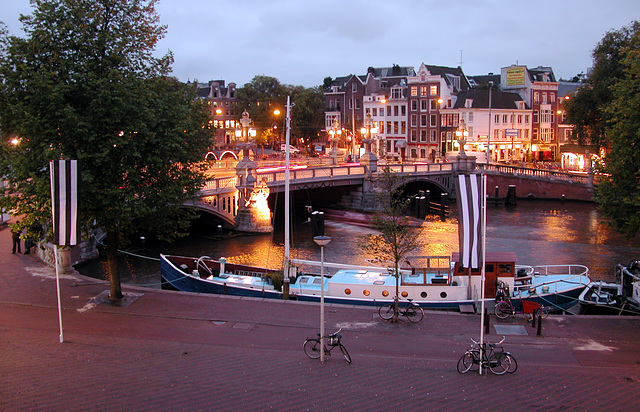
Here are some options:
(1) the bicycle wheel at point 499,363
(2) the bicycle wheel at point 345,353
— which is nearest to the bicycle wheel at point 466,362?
(1) the bicycle wheel at point 499,363

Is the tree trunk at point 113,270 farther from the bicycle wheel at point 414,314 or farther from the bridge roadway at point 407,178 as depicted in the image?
the bridge roadway at point 407,178

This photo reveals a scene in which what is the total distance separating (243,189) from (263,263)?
36.8ft

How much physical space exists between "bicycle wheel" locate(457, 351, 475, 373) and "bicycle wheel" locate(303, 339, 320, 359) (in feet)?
12.7

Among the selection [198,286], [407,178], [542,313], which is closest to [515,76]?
[407,178]

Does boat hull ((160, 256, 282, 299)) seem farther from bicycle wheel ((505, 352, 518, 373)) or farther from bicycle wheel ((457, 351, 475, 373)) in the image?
bicycle wheel ((505, 352, 518, 373))

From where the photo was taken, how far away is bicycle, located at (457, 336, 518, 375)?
612 inches

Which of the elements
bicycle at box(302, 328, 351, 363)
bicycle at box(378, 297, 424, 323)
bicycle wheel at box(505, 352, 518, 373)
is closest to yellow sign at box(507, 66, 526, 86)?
bicycle at box(378, 297, 424, 323)

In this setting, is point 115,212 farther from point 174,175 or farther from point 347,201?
point 347,201

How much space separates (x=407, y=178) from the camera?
52.9 m

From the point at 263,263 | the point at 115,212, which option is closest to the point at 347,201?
the point at 263,263

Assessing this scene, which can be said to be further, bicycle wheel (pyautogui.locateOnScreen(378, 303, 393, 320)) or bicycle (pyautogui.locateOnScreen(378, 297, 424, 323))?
bicycle wheel (pyautogui.locateOnScreen(378, 303, 393, 320))

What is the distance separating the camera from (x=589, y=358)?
16969 mm

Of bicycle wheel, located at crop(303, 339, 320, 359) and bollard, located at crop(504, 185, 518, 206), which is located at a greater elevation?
bollard, located at crop(504, 185, 518, 206)

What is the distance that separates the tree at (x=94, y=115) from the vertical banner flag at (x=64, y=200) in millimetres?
1876
